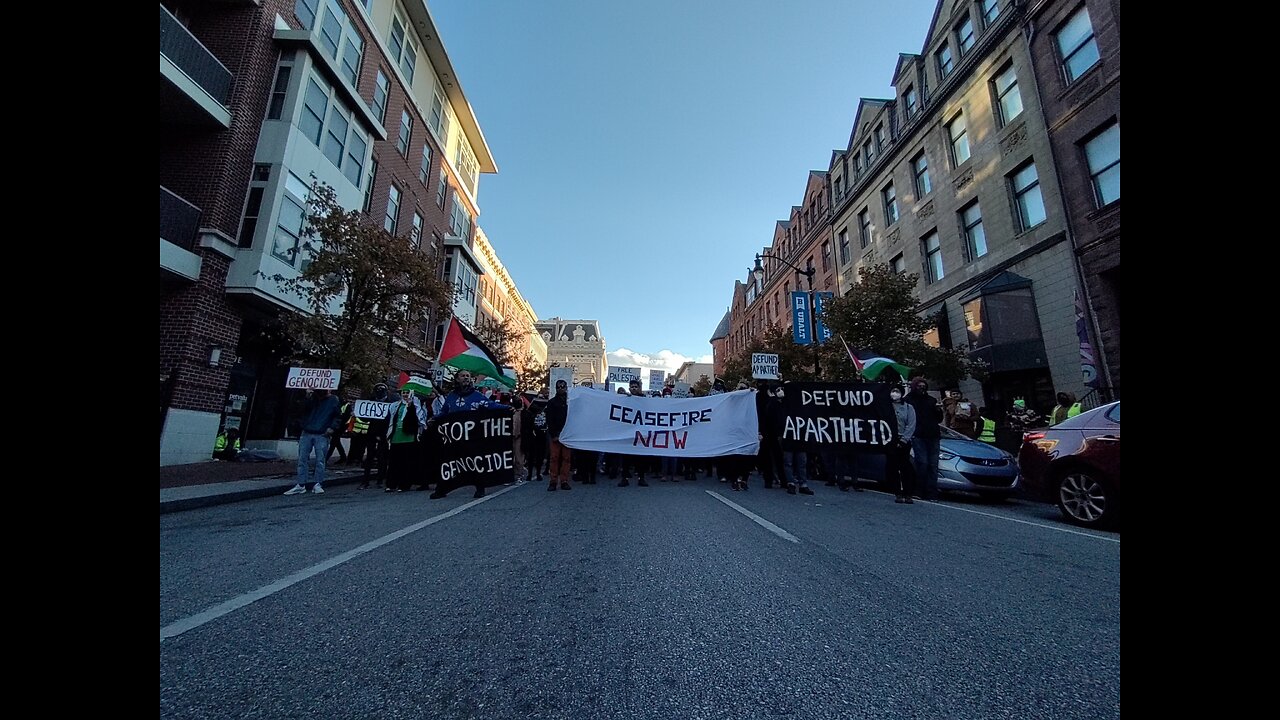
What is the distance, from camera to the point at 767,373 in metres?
17.3

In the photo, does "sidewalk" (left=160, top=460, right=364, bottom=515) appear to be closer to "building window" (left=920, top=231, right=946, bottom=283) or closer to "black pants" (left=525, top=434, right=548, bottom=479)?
"black pants" (left=525, top=434, right=548, bottom=479)

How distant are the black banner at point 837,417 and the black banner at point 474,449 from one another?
4.49 m

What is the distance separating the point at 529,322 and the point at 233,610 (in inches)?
2094

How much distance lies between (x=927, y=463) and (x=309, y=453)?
1010 cm

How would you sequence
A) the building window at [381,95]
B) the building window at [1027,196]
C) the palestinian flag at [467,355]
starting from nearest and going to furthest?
the palestinian flag at [467,355] < the building window at [1027,196] < the building window at [381,95]

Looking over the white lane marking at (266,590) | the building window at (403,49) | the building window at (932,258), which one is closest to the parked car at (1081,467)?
the white lane marking at (266,590)

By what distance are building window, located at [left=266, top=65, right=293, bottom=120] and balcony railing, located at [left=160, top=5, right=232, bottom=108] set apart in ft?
3.49

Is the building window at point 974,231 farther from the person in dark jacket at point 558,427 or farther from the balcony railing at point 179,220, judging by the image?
the balcony railing at point 179,220

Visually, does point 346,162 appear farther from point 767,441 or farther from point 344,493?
point 767,441

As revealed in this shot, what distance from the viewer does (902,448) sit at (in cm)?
800

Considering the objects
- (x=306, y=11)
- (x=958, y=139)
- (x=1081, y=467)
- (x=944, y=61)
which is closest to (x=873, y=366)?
(x=1081, y=467)

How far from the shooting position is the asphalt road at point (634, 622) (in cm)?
191

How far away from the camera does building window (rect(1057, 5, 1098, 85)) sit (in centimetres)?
1387
